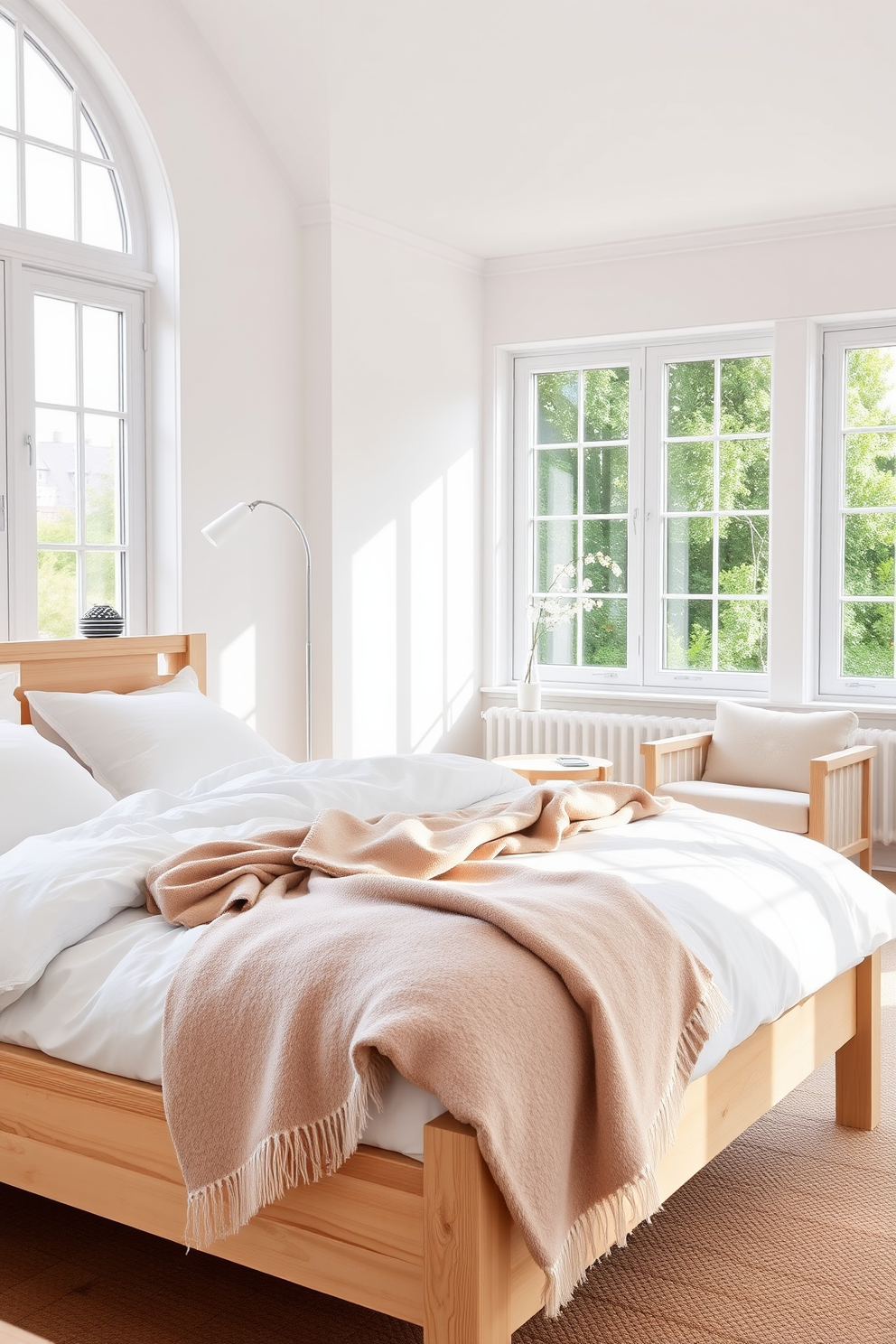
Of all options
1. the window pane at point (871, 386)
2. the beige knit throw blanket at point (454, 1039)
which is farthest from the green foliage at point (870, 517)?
the beige knit throw blanket at point (454, 1039)

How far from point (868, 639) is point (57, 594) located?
11.0 feet

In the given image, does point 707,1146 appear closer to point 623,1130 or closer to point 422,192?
point 623,1130

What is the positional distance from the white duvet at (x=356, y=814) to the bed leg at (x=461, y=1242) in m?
0.07

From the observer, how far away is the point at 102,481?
14.5 feet

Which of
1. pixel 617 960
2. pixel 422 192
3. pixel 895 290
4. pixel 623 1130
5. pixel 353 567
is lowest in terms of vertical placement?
pixel 623 1130

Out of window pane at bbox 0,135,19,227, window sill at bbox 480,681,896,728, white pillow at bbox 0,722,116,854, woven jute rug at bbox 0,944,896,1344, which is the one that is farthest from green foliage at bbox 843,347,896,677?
white pillow at bbox 0,722,116,854

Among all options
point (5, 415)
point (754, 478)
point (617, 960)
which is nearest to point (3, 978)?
point (617, 960)

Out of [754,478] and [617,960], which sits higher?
[754,478]

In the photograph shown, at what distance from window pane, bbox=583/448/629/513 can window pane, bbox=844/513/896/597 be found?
104 centimetres

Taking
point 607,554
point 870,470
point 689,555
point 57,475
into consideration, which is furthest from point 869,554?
point 57,475

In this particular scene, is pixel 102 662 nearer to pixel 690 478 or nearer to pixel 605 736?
pixel 605 736

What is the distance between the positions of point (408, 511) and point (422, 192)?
130cm

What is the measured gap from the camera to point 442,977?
1.74 m

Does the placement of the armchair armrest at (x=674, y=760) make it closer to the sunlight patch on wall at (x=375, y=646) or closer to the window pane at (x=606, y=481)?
the sunlight patch on wall at (x=375, y=646)
